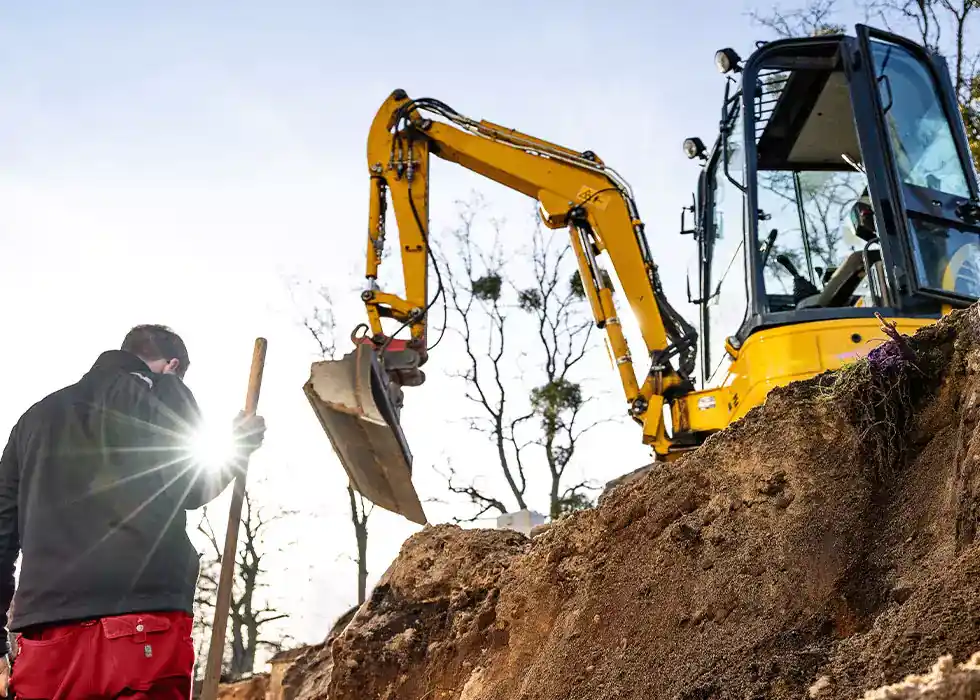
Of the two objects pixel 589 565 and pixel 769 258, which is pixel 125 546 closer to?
pixel 589 565

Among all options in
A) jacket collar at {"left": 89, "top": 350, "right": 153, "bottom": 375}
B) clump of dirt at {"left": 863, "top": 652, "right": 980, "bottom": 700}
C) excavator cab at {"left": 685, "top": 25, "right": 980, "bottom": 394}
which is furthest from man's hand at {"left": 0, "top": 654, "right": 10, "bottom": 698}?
excavator cab at {"left": 685, "top": 25, "right": 980, "bottom": 394}

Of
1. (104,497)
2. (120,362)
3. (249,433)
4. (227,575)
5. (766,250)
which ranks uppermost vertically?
(766,250)

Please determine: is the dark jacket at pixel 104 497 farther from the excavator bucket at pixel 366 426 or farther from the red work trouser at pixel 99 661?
the excavator bucket at pixel 366 426

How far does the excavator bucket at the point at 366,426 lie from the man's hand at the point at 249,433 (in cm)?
204

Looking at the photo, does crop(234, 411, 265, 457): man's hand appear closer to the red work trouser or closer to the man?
the man

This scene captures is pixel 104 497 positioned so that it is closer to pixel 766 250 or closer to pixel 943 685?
→ pixel 943 685

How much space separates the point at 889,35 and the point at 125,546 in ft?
19.8

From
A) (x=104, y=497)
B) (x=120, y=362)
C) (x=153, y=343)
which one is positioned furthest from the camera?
(x=153, y=343)

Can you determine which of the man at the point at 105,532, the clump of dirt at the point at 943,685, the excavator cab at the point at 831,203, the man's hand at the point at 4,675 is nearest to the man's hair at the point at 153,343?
the man at the point at 105,532

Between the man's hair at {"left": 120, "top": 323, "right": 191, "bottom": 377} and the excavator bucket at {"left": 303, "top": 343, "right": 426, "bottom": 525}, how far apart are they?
240 cm

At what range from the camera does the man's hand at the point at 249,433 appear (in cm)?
403

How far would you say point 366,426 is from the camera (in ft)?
20.5

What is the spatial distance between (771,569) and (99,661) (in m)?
2.42

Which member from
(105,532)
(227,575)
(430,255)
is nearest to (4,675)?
(105,532)
